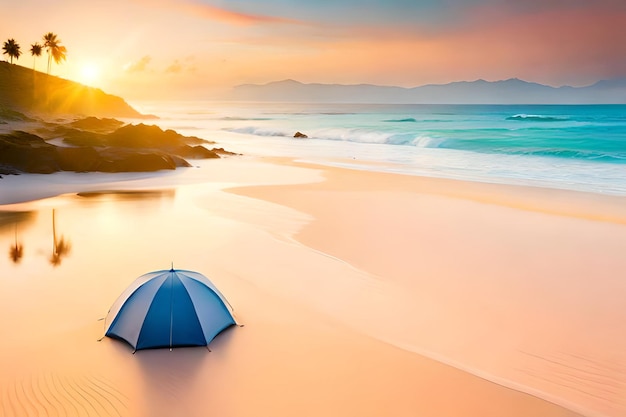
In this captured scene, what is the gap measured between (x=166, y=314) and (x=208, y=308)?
66 centimetres

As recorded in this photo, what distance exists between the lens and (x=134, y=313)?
7559 millimetres

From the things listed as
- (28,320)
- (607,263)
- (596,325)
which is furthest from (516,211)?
(28,320)

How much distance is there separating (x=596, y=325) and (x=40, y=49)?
112 m

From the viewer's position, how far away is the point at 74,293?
9492 millimetres

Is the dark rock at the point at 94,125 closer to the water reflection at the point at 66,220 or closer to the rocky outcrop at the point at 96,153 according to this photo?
the rocky outcrop at the point at 96,153

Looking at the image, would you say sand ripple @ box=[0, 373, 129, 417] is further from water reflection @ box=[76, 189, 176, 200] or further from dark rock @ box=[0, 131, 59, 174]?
dark rock @ box=[0, 131, 59, 174]

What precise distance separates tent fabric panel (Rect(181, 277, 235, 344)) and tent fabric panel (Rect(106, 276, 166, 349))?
0.49 metres

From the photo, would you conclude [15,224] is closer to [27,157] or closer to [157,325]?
[157,325]

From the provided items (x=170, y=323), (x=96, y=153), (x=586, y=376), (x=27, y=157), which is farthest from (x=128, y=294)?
(x=96, y=153)

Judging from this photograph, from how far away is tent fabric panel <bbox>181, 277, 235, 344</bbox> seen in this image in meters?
7.59

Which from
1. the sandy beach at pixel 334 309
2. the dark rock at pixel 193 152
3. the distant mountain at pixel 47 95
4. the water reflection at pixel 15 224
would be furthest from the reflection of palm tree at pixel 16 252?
the distant mountain at pixel 47 95

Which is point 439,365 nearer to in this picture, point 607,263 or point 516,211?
point 607,263

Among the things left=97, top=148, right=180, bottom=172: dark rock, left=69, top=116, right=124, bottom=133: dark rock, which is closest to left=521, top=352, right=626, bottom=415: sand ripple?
left=97, top=148, right=180, bottom=172: dark rock

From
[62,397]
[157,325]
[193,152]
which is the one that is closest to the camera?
[62,397]
